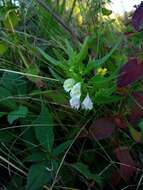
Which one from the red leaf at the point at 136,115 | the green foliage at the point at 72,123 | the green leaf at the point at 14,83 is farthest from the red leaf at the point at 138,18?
the green leaf at the point at 14,83

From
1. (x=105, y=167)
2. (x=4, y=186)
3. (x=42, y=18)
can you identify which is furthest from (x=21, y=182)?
(x=42, y=18)

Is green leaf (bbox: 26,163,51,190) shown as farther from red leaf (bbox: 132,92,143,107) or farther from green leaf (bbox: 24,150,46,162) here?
red leaf (bbox: 132,92,143,107)

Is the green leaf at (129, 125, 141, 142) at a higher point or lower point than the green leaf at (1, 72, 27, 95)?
lower

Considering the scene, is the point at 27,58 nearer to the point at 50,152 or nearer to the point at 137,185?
the point at 50,152

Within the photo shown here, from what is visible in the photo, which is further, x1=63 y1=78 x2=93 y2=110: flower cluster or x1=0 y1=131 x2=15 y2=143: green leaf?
x1=0 y1=131 x2=15 y2=143: green leaf

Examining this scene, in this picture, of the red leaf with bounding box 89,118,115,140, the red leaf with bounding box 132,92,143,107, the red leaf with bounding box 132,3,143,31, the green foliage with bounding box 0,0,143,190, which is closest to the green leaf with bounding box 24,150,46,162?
the green foliage with bounding box 0,0,143,190

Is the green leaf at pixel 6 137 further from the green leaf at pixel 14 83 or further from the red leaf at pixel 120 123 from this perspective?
the red leaf at pixel 120 123

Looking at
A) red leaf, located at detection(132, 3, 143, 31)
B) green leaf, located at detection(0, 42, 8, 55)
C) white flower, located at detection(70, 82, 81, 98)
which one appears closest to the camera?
white flower, located at detection(70, 82, 81, 98)

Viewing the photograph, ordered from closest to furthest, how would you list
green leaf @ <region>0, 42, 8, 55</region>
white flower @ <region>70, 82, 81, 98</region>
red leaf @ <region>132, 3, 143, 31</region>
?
white flower @ <region>70, 82, 81, 98</region>, red leaf @ <region>132, 3, 143, 31</region>, green leaf @ <region>0, 42, 8, 55</region>
